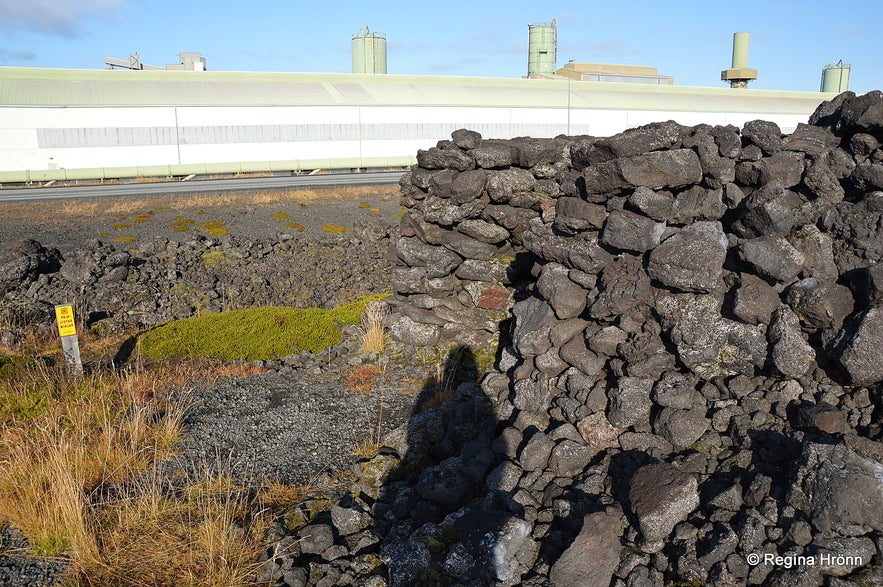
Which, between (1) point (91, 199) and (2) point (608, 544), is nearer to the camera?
(2) point (608, 544)

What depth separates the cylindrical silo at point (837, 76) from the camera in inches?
2576

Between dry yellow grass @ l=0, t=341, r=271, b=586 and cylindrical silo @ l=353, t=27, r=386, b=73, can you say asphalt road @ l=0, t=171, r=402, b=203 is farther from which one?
cylindrical silo @ l=353, t=27, r=386, b=73

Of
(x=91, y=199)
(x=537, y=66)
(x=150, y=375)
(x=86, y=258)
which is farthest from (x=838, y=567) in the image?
(x=537, y=66)

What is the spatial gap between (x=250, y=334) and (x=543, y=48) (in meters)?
56.3

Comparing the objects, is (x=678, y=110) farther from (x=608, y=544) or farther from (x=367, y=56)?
(x=608, y=544)

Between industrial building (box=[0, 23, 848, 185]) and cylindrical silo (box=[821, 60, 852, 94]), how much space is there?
809 inches

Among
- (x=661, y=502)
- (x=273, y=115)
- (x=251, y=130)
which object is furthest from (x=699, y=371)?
(x=273, y=115)

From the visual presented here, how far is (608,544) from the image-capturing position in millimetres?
4438

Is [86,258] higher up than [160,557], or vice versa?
[86,258]

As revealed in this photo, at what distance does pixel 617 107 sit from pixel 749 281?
44.1 m

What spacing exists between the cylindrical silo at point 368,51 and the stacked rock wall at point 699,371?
173ft

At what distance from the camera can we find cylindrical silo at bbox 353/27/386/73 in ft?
183

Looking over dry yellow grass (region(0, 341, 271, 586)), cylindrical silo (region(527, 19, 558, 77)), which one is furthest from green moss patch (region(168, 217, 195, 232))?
cylindrical silo (region(527, 19, 558, 77))

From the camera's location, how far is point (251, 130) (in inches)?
1559
